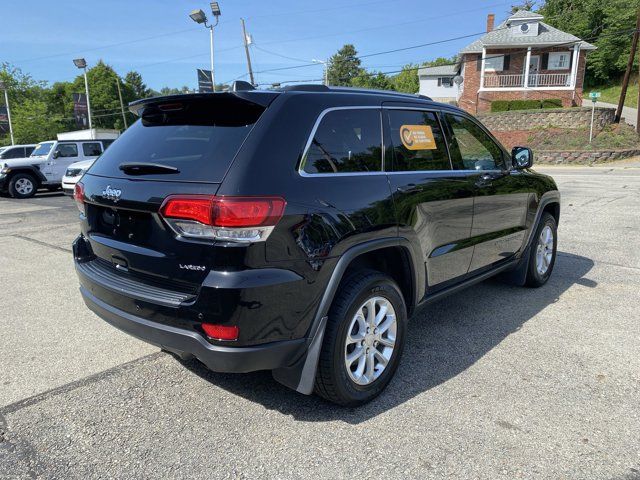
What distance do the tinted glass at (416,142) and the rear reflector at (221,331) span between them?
146 cm

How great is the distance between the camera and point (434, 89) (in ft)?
181

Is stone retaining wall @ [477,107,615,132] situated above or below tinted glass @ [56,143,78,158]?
above

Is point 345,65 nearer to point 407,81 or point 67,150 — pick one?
point 407,81

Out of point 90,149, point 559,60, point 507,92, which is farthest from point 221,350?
point 559,60

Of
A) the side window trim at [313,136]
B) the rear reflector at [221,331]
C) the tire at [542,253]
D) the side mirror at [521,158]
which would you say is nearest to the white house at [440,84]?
the tire at [542,253]

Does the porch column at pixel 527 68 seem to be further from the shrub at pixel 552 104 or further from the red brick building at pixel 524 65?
the shrub at pixel 552 104

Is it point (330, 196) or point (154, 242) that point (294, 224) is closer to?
point (330, 196)

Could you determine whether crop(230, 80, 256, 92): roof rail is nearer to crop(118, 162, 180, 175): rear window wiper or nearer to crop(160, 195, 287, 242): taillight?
crop(118, 162, 180, 175): rear window wiper

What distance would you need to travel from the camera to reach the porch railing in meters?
36.2

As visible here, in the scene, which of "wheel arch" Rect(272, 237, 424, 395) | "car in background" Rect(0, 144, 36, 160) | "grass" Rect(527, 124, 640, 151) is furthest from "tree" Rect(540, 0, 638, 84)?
"wheel arch" Rect(272, 237, 424, 395)

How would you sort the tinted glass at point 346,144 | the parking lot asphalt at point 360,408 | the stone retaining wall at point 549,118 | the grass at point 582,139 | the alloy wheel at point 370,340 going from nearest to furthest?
the parking lot asphalt at point 360,408
the tinted glass at point 346,144
the alloy wheel at point 370,340
the grass at point 582,139
the stone retaining wall at point 549,118

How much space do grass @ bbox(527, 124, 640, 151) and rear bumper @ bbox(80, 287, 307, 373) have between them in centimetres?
2763

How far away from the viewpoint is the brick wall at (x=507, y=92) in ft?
117

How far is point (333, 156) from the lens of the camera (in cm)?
273
